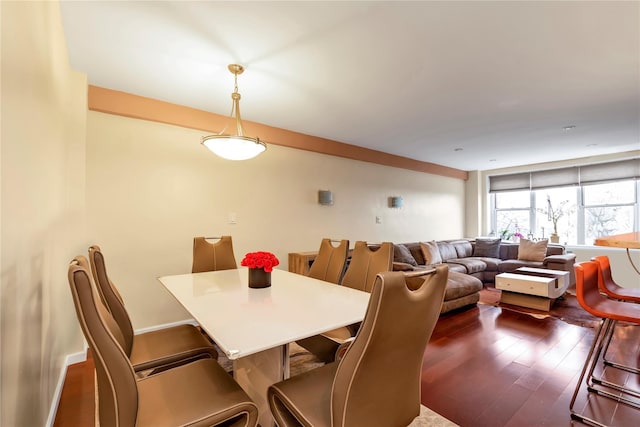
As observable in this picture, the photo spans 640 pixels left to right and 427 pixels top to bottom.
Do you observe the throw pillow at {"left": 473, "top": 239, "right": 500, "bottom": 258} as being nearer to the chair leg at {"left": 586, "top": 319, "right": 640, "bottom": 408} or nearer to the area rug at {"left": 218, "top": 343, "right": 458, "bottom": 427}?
the chair leg at {"left": 586, "top": 319, "right": 640, "bottom": 408}

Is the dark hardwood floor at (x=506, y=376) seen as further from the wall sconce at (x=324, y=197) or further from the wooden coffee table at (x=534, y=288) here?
the wall sconce at (x=324, y=197)

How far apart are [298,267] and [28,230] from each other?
2.80m

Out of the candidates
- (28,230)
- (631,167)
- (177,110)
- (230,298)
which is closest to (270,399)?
(230,298)

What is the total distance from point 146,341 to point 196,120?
2.43m

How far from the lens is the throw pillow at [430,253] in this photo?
489 centimetres

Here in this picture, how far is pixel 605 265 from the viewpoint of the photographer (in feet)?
7.13

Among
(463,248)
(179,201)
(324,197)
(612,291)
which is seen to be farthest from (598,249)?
(179,201)

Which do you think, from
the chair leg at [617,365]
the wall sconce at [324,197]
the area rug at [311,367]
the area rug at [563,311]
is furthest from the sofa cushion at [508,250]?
the area rug at [311,367]

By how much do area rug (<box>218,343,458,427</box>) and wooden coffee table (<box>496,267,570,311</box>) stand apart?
9.12 ft

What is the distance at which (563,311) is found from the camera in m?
3.67

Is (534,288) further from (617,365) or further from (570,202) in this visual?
(570,202)

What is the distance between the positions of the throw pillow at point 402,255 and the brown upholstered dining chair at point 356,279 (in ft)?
7.46

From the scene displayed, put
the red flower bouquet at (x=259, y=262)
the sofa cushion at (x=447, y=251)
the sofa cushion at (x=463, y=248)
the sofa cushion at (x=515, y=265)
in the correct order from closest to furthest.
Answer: the red flower bouquet at (x=259, y=262) < the sofa cushion at (x=515, y=265) < the sofa cushion at (x=447, y=251) < the sofa cushion at (x=463, y=248)

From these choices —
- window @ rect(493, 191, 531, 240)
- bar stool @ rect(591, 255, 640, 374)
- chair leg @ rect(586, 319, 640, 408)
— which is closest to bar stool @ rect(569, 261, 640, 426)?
chair leg @ rect(586, 319, 640, 408)
